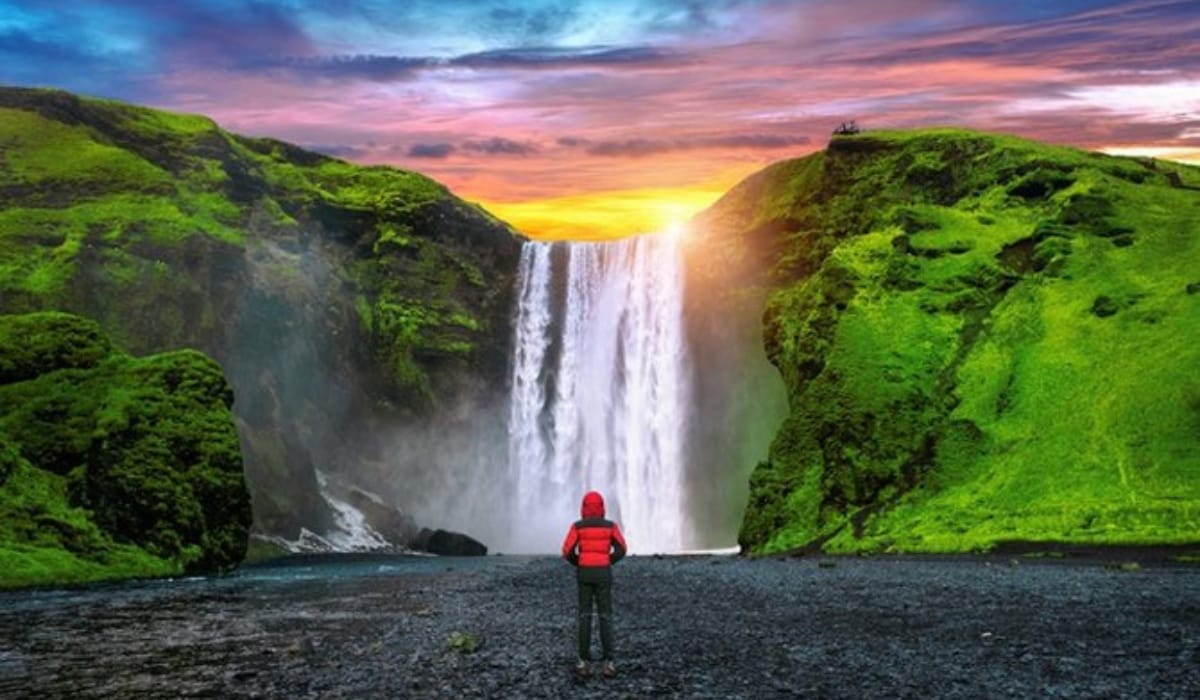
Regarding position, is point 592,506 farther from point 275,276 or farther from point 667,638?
point 275,276

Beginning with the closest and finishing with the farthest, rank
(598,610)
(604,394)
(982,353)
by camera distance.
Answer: (598,610) < (982,353) < (604,394)

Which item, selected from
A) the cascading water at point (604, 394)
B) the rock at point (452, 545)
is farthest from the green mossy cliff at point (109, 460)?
the cascading water at point (604, 394)

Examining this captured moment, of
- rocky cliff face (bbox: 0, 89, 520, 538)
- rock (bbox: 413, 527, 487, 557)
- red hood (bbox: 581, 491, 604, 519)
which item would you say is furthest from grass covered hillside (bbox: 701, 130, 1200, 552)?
rocky cliff face (bbox: 0, 89, 520, 538)

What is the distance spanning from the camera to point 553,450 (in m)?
100

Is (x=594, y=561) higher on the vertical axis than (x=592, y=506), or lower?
lower

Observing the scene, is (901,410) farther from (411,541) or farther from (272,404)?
(272,404)

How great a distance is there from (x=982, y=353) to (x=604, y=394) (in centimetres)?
4078

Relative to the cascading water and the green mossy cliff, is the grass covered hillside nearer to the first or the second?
the cascading water

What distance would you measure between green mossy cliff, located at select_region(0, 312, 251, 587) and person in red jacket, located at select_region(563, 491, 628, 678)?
3362 centimetres

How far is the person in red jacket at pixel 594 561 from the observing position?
669 inches

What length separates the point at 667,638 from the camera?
21625mm

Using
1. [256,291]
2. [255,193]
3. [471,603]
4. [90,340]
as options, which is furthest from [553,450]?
[471,603]

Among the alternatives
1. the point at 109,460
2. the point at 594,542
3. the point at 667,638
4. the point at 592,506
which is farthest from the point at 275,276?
the point at 594,542

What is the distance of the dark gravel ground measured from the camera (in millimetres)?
16078
